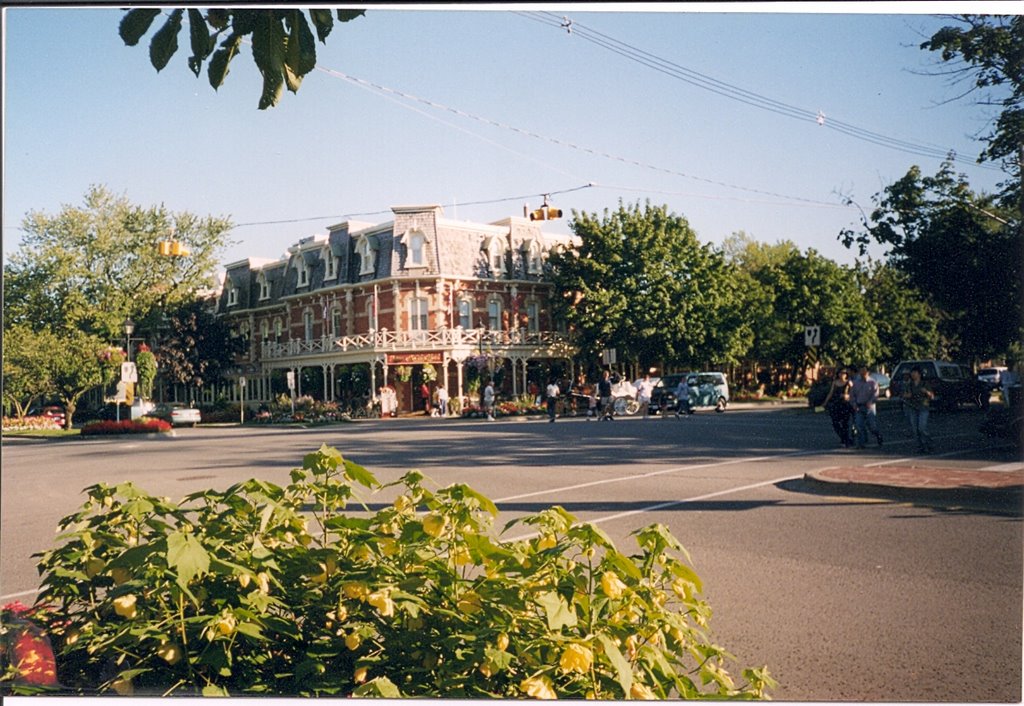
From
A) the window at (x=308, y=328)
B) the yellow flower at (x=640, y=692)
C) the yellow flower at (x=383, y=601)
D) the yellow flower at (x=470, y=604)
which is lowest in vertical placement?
the yellow flower at (x=640, y=692)

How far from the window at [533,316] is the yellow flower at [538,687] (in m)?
7.41

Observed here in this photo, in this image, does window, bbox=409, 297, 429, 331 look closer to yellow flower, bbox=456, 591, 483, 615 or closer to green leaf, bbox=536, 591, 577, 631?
yellow flower, bbox=456, 591, 483, 615

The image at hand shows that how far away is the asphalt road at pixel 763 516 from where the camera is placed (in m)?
4.19

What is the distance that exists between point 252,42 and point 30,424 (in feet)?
15.9

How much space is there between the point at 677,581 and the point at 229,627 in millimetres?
1496

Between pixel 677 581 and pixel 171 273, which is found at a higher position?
pixel 171 273

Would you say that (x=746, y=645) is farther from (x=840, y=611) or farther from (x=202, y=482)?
→ (x=202, y=482)

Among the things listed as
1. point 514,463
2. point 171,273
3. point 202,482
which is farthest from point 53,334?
point 514,463

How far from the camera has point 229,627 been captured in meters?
2.37

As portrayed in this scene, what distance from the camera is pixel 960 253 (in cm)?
828

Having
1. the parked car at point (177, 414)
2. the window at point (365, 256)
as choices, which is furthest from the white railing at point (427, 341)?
the parked car at point (177, 414)

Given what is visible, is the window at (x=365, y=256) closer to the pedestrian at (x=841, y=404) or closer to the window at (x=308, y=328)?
the window at (x=308, y=328)

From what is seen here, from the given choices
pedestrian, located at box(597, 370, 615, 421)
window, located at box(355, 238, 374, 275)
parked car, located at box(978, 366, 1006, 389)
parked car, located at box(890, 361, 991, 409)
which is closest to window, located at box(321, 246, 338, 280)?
window, located at box(355, 238, 374, 275)

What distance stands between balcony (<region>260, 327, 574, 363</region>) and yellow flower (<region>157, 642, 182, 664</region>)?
6.57 meters
